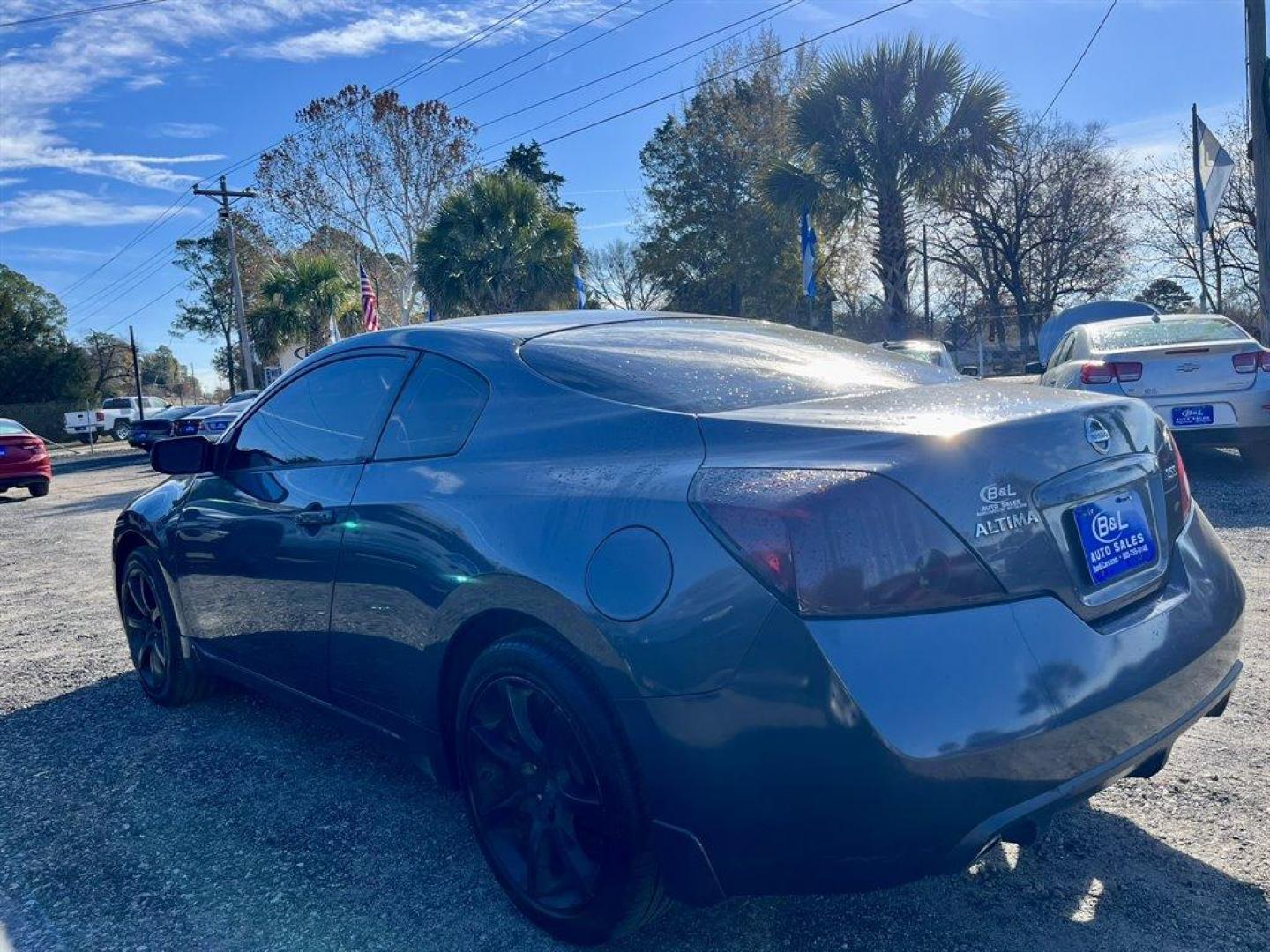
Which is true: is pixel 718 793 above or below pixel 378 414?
below

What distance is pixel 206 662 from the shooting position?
12.6ft

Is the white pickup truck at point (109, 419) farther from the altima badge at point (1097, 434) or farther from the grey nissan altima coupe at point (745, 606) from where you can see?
the altima badge at point (1097, 434)

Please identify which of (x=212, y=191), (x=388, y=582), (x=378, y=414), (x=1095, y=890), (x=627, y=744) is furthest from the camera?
(x=212, y=191)

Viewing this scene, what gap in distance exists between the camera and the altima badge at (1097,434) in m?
2.20

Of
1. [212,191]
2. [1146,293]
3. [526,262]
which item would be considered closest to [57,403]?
[212,191]

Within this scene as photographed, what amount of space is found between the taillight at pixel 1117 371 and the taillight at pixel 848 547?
666 cm

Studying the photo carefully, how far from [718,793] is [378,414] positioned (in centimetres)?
167

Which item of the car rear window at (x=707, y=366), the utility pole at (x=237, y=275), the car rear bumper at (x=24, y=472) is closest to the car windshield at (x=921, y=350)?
the car rear window at (x=707, y=366)

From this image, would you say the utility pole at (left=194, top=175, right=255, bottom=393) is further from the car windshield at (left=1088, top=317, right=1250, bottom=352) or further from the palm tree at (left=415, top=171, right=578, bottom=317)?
the car windshield at (left=1088, top=317, right=1250, bottom=352)

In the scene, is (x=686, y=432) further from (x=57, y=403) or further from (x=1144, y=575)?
(x=57, y=403)

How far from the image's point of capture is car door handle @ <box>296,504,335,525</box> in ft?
9.64

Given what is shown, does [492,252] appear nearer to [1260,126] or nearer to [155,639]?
[1260,126]

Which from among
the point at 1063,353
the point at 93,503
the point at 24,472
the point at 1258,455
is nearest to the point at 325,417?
the point at 1063,353

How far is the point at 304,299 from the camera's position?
108 feet
